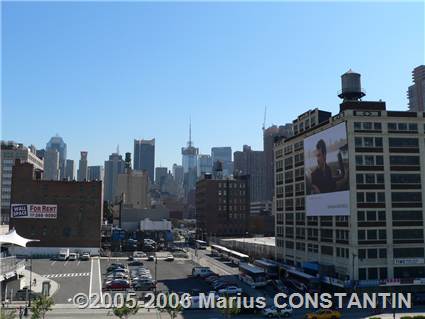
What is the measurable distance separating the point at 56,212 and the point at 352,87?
243 ft

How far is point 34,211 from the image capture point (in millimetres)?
115688

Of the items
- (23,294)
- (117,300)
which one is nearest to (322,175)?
(117,300)

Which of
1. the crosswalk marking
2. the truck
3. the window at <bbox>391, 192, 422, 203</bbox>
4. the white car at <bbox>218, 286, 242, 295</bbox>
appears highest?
the window at <bbox>391, 192, 422, 203</bbox>

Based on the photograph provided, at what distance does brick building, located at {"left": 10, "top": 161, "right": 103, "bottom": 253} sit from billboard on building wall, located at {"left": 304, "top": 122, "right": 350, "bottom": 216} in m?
57.9

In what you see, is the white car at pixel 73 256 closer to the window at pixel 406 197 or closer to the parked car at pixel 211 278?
the parked car at pixel 211 278

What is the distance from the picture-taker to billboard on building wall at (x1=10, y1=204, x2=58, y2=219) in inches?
4525

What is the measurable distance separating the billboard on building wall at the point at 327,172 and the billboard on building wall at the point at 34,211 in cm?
6344

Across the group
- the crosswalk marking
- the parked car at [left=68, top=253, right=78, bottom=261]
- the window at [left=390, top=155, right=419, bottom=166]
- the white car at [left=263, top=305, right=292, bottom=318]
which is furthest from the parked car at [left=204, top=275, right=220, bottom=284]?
the parked car at [left=68, top=253, right=78, bottom=261]

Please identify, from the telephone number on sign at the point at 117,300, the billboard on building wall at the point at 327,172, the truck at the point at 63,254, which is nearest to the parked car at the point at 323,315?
the telephone number on sign at the point at 117,300

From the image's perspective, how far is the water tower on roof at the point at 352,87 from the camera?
8344cm

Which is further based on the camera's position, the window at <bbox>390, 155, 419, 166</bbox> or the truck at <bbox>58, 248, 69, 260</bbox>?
the truck at <bbox>58, 248, 69, 260</bbox>

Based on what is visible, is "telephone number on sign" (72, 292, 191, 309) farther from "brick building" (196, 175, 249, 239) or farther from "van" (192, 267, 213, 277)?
"brick building" (196, 175, 249, 239)

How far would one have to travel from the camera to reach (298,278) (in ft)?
263

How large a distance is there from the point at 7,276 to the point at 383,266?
49.5 meters
